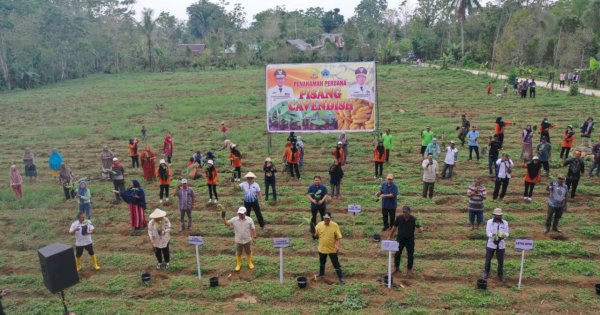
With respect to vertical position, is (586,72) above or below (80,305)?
above

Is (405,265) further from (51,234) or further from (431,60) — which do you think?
(431,60)

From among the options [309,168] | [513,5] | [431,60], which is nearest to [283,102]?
[309,168]

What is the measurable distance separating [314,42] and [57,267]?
8296 cm

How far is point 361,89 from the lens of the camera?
1739cm

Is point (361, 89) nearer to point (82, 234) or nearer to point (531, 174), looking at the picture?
point (531, 174)

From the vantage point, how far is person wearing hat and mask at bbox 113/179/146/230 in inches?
456

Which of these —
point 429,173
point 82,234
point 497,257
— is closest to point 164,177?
point 82,234

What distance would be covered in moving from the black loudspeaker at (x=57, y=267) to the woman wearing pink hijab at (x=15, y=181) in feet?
30.1

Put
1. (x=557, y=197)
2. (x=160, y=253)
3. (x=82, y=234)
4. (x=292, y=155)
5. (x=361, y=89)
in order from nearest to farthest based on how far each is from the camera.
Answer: (x=82, y=234) < (x=160, y=253) < (x=557, y=197) < (x=292, y=155) < (x=361, y=89)

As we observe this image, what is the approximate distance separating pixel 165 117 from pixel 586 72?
30.2 m

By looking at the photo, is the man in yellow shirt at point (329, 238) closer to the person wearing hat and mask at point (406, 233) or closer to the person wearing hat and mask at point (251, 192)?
the person wearing hat and mask at point (406, 233)

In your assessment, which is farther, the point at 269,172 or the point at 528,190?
the point at 269,172

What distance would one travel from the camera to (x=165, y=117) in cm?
3038

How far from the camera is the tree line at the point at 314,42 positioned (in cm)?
4359
